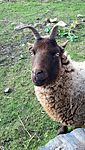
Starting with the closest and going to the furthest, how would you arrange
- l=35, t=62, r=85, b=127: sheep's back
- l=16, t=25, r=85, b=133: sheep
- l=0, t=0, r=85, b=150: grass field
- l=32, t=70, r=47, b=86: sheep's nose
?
l=32, t=70, r=47, b=86: sheep's nose < l=16, t=25, r=85, b=133: sheep < l=35, t=62, r=85, b=127: sheep's back < l=0, t=0, r=85, b=150: grass field

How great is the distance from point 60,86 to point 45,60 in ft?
1.51

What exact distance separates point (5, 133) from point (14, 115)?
371 mm

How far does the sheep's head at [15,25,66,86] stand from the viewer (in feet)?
15.5

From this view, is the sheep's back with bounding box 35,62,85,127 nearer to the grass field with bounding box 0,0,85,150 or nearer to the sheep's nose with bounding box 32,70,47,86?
the sheep's nose with bounding box 32,70,47,86

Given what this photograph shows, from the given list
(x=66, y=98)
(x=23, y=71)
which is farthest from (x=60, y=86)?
(x=23, y=71)

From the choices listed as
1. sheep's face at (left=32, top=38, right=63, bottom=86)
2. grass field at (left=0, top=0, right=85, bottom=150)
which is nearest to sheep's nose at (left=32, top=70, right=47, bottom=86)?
sheep's face at (left=32, top=38, right=63, bottom=86)

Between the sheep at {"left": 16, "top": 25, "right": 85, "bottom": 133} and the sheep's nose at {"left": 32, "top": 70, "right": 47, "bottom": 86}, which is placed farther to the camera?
the sheep at {"left": 16, "top": 25, "right": 85, "bottom": 133}

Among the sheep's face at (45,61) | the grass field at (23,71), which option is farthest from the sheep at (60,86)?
the grass field at (23,71)

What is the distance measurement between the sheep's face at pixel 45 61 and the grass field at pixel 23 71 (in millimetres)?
977

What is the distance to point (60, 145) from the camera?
172 inches

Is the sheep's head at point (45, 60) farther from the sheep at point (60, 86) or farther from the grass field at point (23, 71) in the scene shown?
the grass field at point (23, 71)

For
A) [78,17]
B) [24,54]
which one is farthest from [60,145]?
[78,17]

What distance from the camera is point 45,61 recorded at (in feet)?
15.6

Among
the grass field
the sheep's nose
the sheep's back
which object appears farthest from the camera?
the grass field
